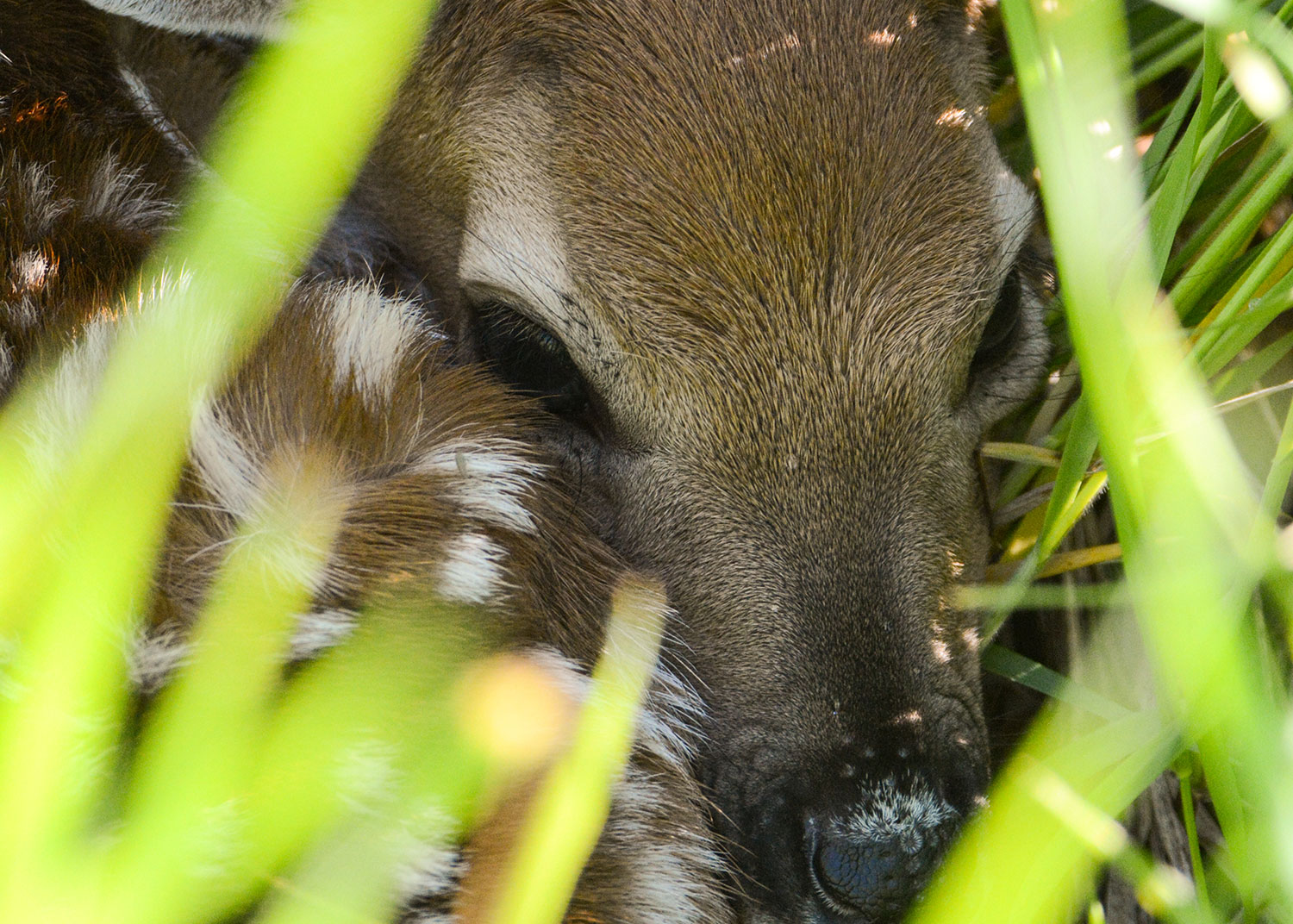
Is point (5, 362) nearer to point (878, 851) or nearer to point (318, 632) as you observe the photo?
point (318, 632)

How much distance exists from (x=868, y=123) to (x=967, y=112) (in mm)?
237

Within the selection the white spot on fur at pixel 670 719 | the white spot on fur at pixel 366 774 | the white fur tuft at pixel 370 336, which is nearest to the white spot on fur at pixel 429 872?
→ the white spot on fur at pixel 366 774

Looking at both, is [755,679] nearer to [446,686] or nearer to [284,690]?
[446,686]

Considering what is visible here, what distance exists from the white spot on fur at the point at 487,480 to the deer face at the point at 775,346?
0.78ft

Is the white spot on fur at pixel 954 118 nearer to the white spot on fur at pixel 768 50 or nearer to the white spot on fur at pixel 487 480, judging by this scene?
the white spot on fur at pixel 768 50

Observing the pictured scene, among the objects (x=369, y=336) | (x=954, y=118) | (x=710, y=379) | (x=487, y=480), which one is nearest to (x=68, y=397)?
(x=369, y=336)

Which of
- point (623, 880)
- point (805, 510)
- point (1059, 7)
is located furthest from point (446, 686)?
point (1059, 7)

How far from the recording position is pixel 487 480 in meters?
1.54

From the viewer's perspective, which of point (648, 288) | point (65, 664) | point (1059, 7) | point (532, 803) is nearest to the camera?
point (65, 664)

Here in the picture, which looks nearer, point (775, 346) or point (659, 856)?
point (659, 856)

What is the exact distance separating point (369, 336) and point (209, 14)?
0.57 metres

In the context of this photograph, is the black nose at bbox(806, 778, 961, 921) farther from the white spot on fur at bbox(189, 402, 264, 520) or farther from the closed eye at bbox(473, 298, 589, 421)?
the white spot on fur at bbox(189, 402, 264, 520)

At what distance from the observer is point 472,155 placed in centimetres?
188

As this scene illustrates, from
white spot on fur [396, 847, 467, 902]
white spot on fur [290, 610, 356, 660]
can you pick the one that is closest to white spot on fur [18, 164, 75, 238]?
white spot on fur [290, 610, 356, 660]
